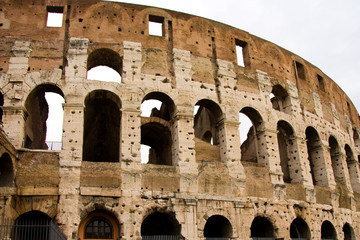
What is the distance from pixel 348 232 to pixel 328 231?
1.80 metres

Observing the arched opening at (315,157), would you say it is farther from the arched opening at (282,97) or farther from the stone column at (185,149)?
the stone column at (185,149)

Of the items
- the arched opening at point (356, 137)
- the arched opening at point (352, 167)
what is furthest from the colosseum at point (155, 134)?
the arched opening at point (356, 137)

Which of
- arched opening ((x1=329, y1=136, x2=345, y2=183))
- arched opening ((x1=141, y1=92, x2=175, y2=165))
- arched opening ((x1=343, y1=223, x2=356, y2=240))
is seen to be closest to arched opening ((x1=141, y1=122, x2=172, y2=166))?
arched opening ((x1=141, y1=92, x2=175, y2=165))

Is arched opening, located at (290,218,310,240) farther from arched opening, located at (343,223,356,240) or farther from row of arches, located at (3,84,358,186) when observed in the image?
arched opening, located at (343,223,356,240)

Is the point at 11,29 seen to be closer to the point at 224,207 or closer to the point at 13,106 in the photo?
the point at 13,106

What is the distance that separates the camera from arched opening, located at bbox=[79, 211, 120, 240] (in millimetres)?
12164

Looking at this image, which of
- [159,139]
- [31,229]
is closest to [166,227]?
[159,139]

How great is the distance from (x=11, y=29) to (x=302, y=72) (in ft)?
42.4

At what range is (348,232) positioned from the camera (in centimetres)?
1791

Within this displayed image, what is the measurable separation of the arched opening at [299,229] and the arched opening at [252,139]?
288 cm

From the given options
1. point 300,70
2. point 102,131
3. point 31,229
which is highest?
point 300,70

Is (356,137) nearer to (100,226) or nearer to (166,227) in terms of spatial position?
(166,227)

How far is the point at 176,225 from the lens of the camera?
12.8 meters

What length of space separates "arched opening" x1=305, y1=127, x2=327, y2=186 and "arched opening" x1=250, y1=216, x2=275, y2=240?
408 cm
